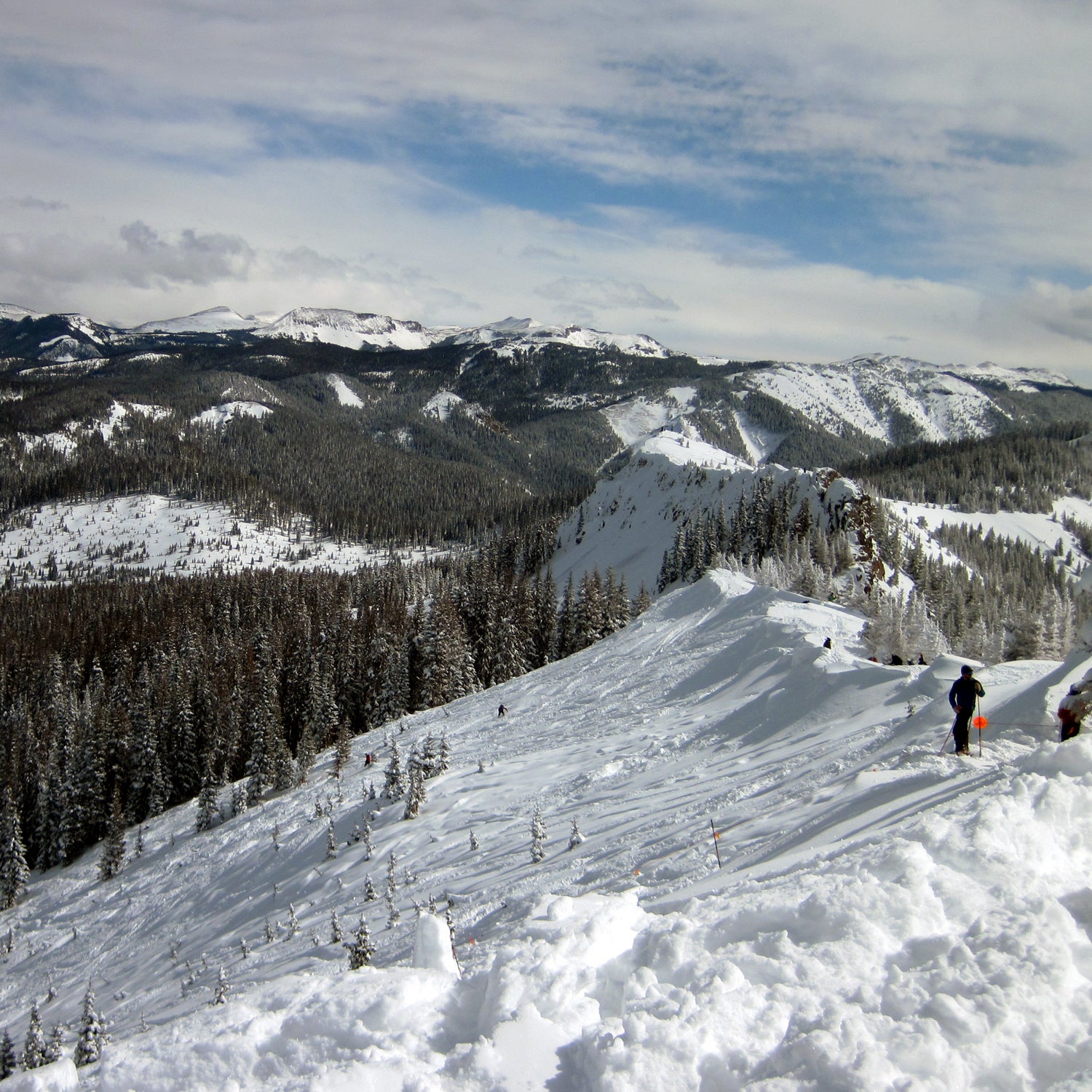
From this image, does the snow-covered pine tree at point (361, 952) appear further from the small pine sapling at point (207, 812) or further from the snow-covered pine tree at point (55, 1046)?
the small pine sapling at point (207, 812)

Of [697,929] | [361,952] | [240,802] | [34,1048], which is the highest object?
[697,929]

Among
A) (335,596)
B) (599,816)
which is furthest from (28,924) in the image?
(335,596)

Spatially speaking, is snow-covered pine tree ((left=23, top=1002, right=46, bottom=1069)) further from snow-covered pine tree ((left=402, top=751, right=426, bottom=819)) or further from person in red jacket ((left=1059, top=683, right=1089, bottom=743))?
person in red jacket ((left=1059, top=683, right=1089, bottom=743))

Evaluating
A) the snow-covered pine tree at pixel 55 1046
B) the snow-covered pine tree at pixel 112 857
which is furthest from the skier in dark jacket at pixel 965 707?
the snow-covered pine tree at pixel 112 857

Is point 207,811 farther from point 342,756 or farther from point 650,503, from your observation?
point 650,503

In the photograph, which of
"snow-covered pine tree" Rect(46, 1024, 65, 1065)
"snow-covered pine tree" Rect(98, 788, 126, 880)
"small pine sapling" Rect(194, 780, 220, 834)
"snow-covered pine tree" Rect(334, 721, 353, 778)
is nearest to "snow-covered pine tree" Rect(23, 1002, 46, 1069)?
"snow-covered pine tree" Rect(46, 1024, 65, 1065)

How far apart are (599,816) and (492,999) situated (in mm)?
12906

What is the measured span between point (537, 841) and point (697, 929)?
10.1 metres

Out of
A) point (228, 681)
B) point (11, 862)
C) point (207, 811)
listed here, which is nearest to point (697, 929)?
point (207, 811)

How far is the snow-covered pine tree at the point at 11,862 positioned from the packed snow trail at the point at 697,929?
2011 centimetres

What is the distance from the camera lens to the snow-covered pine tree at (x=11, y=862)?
42.1 metres

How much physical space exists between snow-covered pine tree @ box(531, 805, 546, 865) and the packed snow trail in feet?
0.90

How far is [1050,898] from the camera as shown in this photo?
7.19m

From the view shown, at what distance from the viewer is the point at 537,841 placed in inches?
672
